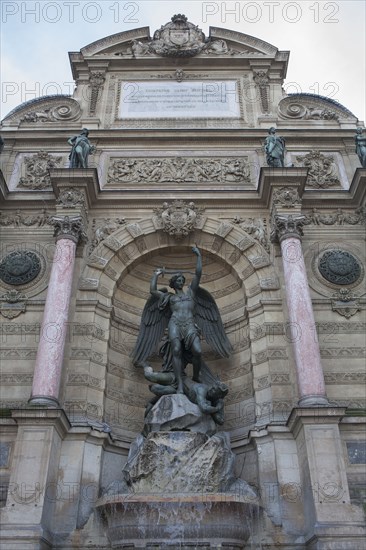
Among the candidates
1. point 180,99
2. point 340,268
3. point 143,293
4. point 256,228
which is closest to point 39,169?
point 143,293

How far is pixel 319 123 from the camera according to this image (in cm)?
1408

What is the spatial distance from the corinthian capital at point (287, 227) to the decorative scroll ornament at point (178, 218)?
186 cm

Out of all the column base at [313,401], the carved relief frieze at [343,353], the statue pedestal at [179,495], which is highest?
the carved relief frieze at [343,353]

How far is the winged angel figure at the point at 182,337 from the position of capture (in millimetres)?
9883

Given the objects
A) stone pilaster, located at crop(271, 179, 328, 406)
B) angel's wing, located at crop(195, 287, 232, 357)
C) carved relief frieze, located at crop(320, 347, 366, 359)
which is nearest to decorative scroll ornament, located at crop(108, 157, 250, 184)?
stone pilaster, located at crop(271, 179, 328, 406)

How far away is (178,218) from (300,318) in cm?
373

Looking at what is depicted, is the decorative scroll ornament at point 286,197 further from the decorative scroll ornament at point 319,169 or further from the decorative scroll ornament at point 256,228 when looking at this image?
the decorative scroll ornament at point 319,169

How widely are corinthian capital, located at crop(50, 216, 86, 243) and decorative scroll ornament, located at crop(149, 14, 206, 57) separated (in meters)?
6.69

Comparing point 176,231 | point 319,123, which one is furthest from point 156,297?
point 319,123

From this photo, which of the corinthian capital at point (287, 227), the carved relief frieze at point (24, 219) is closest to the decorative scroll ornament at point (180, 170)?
the carved relief frieze at point (24, 219)

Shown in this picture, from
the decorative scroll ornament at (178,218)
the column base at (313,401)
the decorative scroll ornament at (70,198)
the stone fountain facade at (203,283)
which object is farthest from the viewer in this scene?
the decorative scroll ornament at (178,218)

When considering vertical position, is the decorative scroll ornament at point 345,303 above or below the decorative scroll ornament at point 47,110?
below

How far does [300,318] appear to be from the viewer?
32.8 feet

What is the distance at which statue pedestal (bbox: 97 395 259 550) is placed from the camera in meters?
7.84
